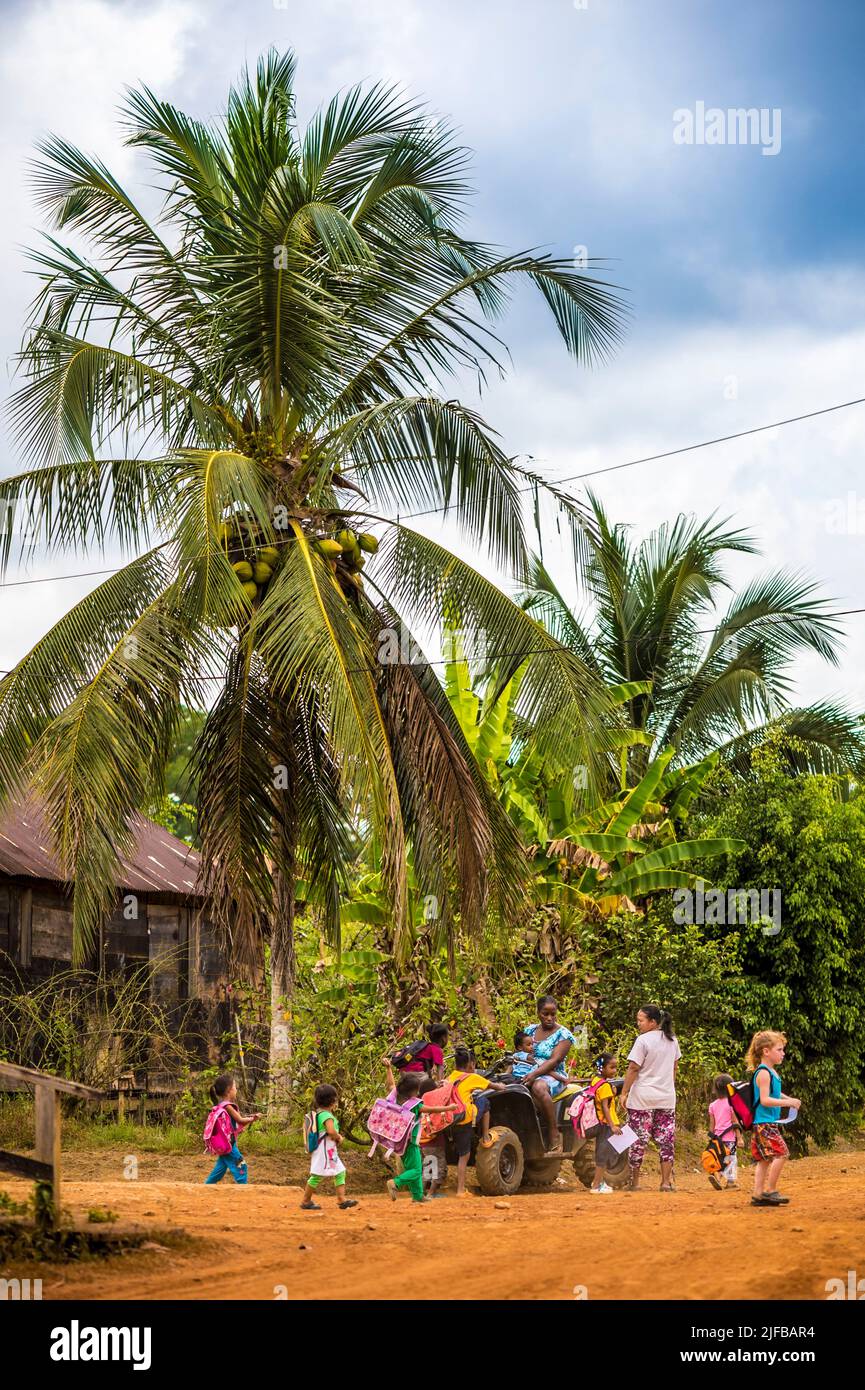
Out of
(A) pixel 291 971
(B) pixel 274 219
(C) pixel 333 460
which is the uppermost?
(B) pixel 274 219

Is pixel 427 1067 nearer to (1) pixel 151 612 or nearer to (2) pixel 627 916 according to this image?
(1) pixel 151 612

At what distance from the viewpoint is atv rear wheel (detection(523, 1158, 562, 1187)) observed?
12516 mm

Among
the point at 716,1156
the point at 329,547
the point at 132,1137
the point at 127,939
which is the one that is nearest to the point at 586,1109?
the point at 716,1156

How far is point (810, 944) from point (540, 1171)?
27.0ft

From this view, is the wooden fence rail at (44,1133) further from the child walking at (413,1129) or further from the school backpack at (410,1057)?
the school backpack at (410,1057)

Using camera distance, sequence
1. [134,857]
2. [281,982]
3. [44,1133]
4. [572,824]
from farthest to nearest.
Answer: [572,824], [134,857], [281,982], [44,1133]

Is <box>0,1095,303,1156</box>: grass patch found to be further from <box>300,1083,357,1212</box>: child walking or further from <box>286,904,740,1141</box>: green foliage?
<box>300,1083,357,1212</box>: child walking

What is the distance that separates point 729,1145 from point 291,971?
4.31 meters

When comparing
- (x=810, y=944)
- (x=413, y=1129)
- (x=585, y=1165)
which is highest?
(x=810, y=944)

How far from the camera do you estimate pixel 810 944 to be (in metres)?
19.6

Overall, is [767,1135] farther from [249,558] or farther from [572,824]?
[572,824]
